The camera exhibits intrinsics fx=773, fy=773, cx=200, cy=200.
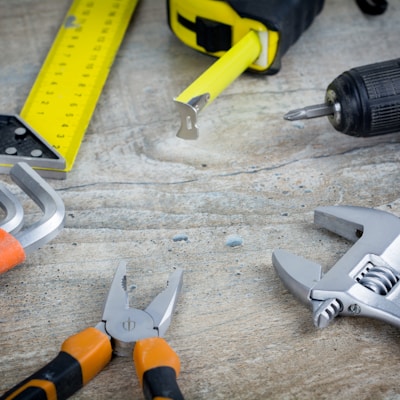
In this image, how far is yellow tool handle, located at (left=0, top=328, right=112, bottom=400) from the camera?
74 cm

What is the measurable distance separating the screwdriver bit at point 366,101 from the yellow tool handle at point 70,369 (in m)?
0.46

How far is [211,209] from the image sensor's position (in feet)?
3.43

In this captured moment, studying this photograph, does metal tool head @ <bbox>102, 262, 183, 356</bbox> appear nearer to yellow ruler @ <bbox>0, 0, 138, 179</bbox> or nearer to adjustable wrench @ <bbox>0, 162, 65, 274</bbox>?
adjustable wrench @ <bbox>0, 162, 65, 274</bbox>

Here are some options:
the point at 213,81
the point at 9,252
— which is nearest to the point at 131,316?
the point at 9,252

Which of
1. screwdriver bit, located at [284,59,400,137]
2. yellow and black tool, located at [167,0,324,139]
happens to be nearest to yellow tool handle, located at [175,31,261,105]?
yellow and black tool, located at [167,0,324,139]

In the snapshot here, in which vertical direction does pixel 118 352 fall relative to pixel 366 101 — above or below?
below

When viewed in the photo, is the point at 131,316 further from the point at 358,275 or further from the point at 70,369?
the point at 358,275

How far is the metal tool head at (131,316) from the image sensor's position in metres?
0.82

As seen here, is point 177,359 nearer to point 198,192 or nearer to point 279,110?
point 198,192

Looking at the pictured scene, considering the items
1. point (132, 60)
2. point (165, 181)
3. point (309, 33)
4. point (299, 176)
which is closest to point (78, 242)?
point (165, 181)

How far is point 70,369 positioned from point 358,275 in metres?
0.34

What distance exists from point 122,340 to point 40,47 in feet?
2.30

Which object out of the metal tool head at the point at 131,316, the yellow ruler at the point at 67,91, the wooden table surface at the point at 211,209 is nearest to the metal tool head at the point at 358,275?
the wooden table surface at the point at 211,209

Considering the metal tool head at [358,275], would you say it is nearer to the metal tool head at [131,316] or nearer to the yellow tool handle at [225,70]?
the metal tool head at [131,316]
